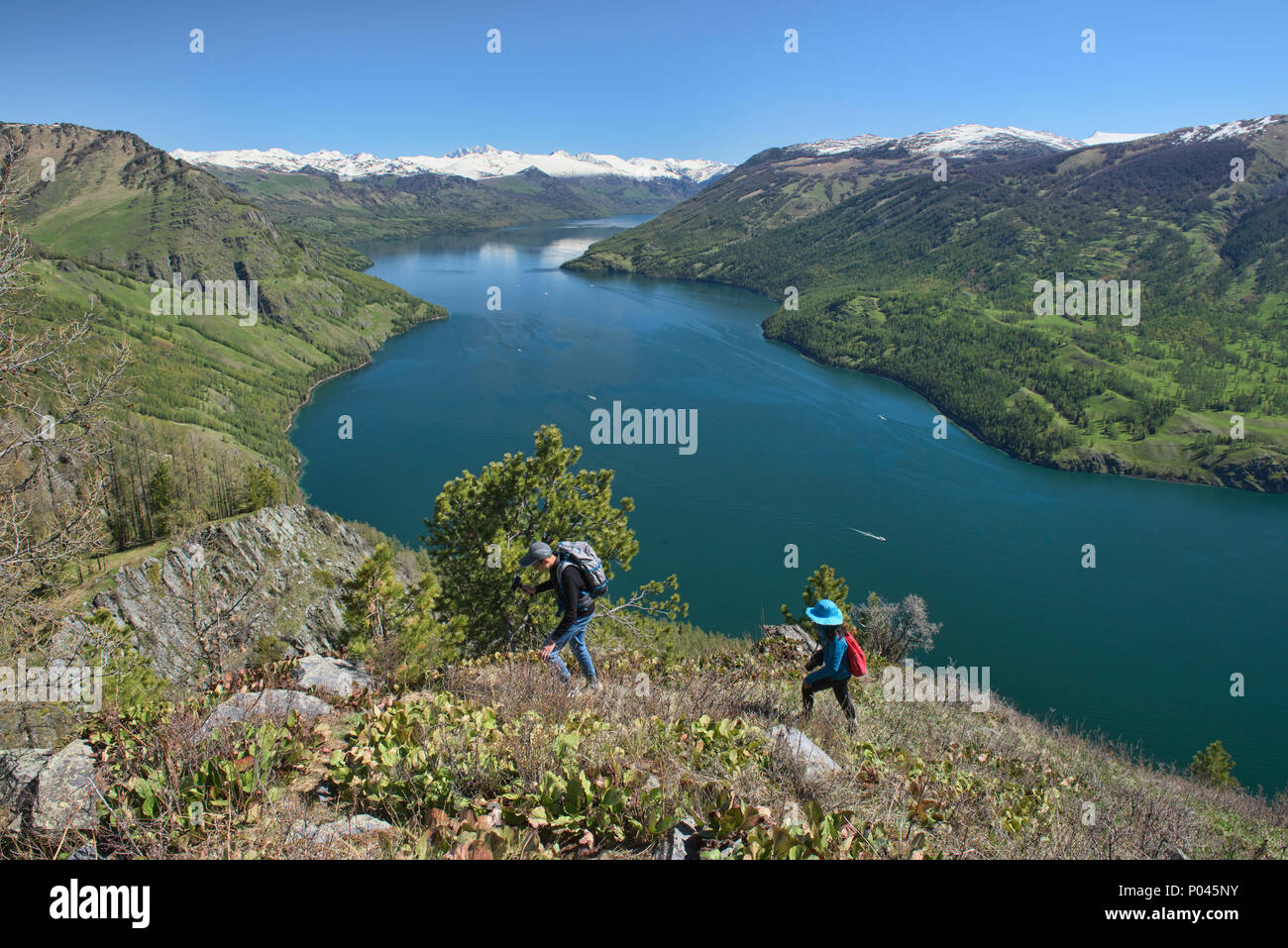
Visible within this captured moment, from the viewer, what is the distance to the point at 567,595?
8898mm

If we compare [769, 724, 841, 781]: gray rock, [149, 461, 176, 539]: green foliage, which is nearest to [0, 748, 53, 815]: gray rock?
[769, 724, 841, 781]: gray rock

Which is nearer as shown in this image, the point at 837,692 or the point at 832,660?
the point at 832,660

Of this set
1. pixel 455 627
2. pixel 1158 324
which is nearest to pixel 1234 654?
pixel 455 627

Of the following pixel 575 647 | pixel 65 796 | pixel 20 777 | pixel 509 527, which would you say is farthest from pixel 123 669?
pixel 575 647

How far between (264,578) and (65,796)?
48266 mm

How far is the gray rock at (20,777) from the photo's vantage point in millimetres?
5242

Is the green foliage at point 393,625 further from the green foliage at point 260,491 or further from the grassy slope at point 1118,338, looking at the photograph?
the grassy slope at point 1118,338

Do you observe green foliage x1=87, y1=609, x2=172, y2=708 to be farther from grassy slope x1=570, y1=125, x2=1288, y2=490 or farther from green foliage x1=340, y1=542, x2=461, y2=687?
grassy slope x1=570, y1=125, x2=1288, y2=490

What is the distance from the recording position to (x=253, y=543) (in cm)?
5088

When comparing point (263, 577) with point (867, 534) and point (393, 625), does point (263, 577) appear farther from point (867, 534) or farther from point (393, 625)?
point (867, 534)

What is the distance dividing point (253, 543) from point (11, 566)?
47447 millimetres

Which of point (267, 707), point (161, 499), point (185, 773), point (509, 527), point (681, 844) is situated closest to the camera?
point (681, 844)

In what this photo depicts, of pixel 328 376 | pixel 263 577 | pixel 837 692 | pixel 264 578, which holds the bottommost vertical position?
pixel 264 578
